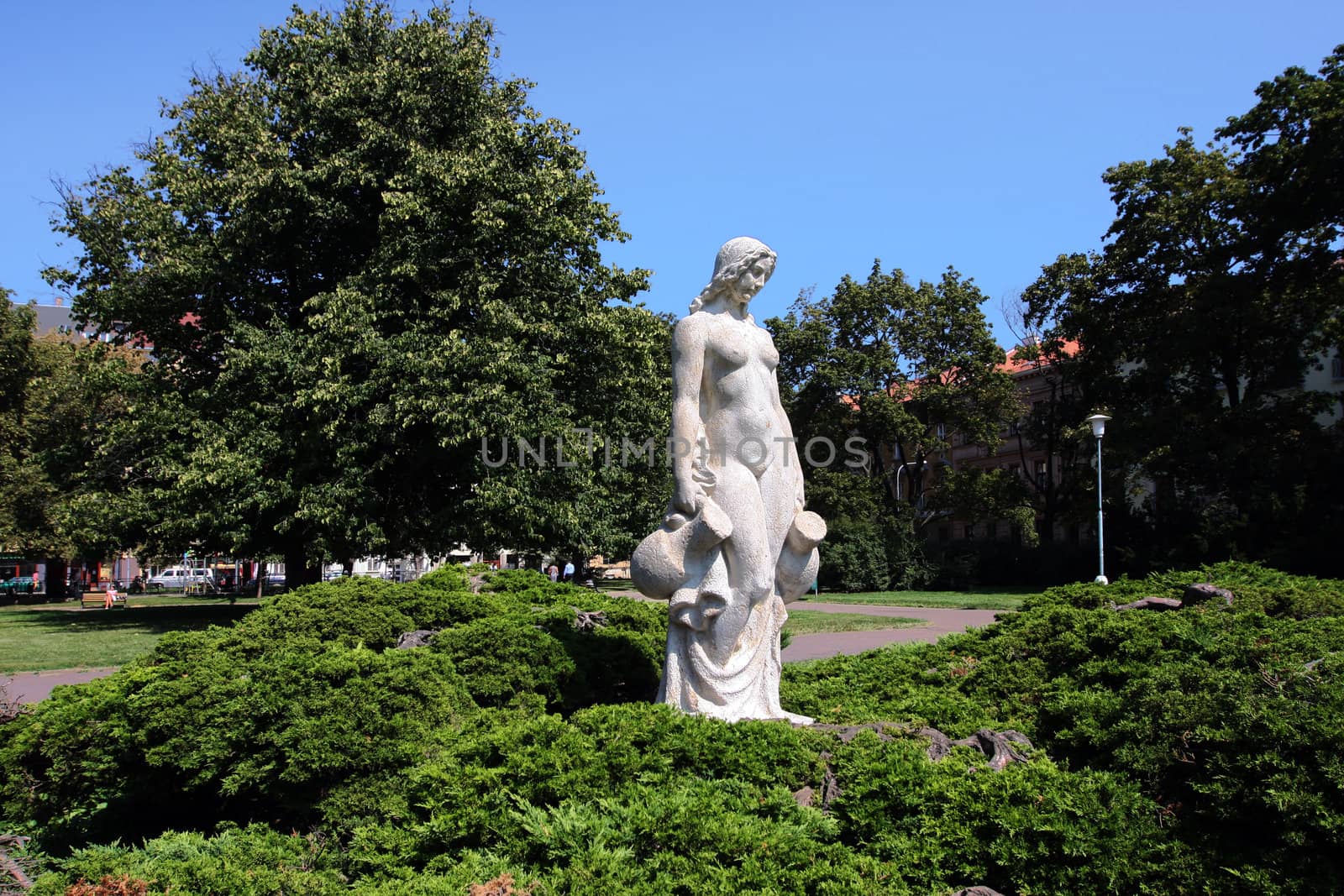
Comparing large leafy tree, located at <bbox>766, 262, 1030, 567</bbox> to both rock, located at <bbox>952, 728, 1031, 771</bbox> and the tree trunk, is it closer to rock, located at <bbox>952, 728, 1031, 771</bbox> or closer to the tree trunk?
the tree trunk

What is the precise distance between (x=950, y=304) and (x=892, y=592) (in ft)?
37.5

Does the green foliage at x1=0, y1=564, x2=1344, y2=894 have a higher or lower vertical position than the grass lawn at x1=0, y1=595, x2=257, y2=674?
higher

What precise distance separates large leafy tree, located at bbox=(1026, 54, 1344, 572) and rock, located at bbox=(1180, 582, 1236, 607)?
17784 mm

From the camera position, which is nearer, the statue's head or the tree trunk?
the statue's head

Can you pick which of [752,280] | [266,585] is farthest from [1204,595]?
[266,585]

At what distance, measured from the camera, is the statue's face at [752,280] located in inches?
227

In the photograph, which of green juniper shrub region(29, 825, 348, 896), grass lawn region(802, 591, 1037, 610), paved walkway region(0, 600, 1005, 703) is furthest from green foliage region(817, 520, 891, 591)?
green juniper shrub region(29, 825, 348, 896)

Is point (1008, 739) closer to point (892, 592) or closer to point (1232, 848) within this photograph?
point (1232, 848)

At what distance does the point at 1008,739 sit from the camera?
5184 mm

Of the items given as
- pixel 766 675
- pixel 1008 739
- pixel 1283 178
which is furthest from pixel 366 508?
pixel 1283 178

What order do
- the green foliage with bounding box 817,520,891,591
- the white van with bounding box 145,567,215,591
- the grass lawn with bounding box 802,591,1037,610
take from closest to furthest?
the grass lawn with bounding box 802,591,1037,610
the green foliage with bounding box 817,520,891,591
the white van with bounding box 145,567,215,591

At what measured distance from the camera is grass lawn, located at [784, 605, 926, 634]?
57.3 ft

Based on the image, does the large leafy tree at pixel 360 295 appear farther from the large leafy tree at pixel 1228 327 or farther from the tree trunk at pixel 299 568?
the large leafy tree at pixel 1228 327

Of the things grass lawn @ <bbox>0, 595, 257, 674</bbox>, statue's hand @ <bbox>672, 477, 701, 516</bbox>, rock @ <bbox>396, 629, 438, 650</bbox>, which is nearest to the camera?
statue's hand @ <bbox>672, 477, 701, 516</bbox>
